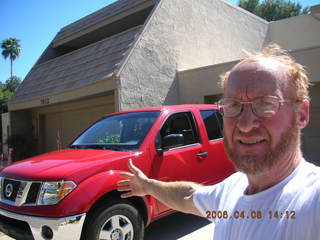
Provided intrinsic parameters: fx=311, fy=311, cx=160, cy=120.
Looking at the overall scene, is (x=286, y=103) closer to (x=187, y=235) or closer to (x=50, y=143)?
(x=187, y=235)

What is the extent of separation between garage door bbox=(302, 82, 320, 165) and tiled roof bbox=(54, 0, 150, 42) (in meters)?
6.87

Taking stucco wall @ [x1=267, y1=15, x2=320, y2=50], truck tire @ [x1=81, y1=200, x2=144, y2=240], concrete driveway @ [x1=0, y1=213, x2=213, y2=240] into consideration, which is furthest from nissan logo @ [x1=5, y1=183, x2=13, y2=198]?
stucco wall @ [x1=267, y1=15, x2=320, y2=50]

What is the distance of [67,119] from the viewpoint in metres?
13.8

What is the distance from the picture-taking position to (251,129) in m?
1.36

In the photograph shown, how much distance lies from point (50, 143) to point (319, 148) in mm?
11674

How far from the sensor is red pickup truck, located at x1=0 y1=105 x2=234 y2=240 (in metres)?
3.16

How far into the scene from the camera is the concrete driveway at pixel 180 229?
172 inches

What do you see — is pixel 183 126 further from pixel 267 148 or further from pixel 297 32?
pixel 297 32

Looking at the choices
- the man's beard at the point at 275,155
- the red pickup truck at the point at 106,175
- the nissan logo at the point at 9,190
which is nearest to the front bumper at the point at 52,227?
the red pickup truck at the point at 106,175

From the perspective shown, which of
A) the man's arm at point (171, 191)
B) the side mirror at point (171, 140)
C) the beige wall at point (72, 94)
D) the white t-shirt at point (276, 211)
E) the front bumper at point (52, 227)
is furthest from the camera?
the beige wall at point (72, 94)

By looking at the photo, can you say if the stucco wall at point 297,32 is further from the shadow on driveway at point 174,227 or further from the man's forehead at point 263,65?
the man's forehead at point 263,65

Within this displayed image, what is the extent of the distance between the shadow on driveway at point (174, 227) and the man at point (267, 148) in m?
3.13

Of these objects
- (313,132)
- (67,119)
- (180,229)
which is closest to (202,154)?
(180,229)

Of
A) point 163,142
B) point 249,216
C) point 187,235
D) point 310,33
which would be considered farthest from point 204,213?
point 310,33
